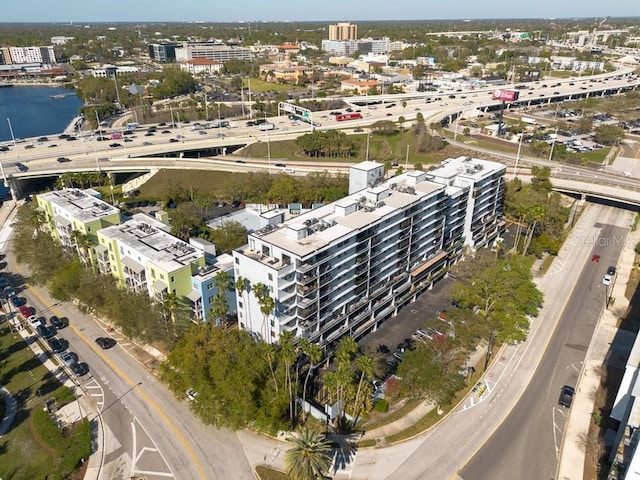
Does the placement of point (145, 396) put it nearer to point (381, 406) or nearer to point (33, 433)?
point (33, 433)

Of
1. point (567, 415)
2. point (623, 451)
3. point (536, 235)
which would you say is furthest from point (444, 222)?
point (623, 451)

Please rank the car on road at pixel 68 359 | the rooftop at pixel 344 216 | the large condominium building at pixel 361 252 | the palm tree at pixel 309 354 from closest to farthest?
the palm tree at pixel 309 354 → the large condominium building at pixel 361 252 → the rooftop at pixel 344 216 → the car on road at pixel 68 359

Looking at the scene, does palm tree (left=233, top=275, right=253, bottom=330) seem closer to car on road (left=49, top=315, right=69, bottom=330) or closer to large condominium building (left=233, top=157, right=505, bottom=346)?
large condominium building (left=233, top=157, right=505, bottom=346)

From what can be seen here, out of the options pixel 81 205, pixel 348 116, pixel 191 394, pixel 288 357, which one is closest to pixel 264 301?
pixel 288 357

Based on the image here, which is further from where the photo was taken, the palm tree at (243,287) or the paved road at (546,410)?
the palm tree at (243,287)

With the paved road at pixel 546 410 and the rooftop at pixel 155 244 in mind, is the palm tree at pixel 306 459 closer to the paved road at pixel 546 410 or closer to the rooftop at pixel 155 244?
the paved road at pixel 546 410

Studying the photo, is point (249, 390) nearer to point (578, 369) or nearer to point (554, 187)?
point (578, 369)

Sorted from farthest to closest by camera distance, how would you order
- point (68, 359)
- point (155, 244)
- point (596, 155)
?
point (596, 155) → point (155, 244) → point (68, 359)

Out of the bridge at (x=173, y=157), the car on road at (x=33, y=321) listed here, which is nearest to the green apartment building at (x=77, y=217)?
the car on road at (x=33, y=321)
